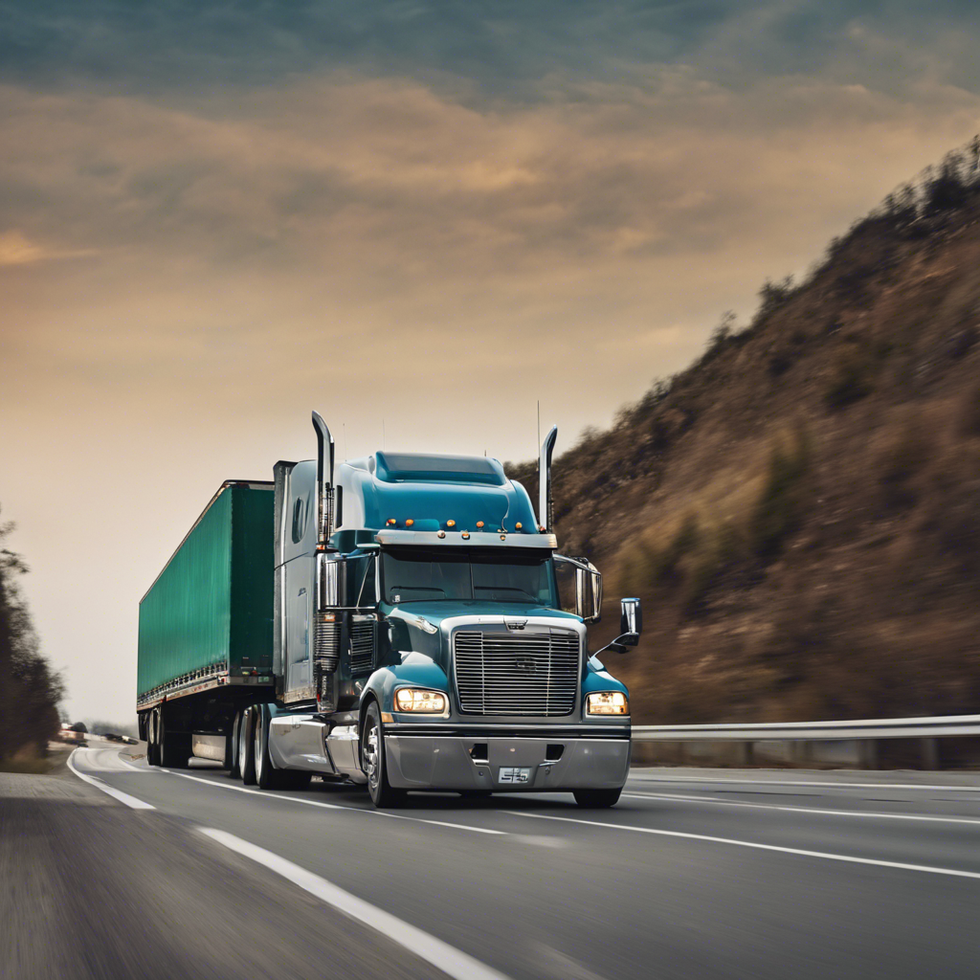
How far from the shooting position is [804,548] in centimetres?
3612

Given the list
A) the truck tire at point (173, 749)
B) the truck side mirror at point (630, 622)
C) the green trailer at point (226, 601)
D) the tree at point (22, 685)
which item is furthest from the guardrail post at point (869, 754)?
the tree at point (22, 685)

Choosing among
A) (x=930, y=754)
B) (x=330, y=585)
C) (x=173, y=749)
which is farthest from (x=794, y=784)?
(x=173, y=749)

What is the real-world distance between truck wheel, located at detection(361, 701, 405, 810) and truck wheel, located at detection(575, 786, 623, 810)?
1825 mm

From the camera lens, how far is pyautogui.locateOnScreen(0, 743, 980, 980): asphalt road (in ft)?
19.0

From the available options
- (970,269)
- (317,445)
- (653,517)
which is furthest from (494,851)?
(653,517)

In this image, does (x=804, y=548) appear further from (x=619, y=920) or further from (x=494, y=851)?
(x=619, y=920)

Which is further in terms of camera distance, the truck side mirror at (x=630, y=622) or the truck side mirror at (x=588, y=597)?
the truck side mirror at (x=588, y=597)

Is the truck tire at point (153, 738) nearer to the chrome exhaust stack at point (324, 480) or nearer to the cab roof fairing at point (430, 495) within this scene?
the chrome exhaust stack at point (324, 480)

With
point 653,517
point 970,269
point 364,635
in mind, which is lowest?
point 364,635

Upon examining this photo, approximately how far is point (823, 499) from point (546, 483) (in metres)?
21.7

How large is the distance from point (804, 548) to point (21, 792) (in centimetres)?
2222

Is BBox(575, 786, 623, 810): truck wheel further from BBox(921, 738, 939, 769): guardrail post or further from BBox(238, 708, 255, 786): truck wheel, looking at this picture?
BBox(238, 708, 255, 786): truck wheel

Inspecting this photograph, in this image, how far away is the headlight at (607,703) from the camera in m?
14.7

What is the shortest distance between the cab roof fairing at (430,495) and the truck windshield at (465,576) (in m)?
0.30
